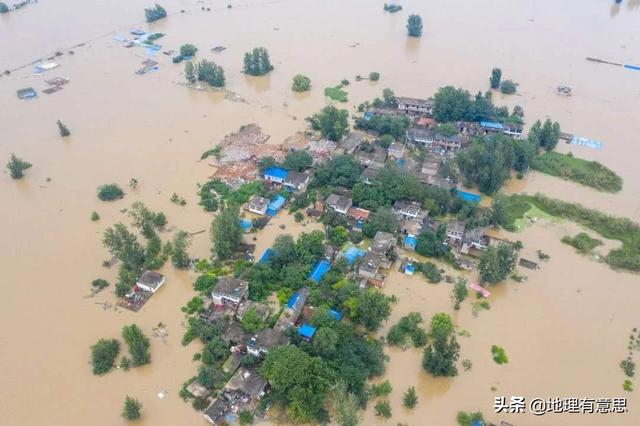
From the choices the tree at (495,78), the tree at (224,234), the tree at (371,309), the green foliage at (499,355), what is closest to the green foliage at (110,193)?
the tree at (224,234)

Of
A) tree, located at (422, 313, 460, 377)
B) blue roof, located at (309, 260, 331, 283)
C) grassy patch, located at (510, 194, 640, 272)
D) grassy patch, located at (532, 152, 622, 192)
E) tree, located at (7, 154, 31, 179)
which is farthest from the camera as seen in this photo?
tree, located at (7, 154, 31, 179)

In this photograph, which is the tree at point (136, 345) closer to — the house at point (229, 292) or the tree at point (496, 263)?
the house at point (229, 292)

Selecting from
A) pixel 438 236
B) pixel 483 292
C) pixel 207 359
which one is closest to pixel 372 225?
pixel 438 236

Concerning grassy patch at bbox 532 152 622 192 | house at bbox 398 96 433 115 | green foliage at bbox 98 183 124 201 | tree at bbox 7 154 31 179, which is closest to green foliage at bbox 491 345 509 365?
grassy patch at bbox 532 152 622 192

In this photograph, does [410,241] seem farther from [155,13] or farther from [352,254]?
[155,13]

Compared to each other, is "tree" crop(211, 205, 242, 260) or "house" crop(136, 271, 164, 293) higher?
"tree" crop(211, 205, 242, 260)

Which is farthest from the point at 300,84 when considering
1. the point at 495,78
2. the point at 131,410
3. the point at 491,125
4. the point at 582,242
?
A: the point at 131,410

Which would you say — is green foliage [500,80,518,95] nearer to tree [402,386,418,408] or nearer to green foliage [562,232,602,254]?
green foliage [562,232,602,254]
